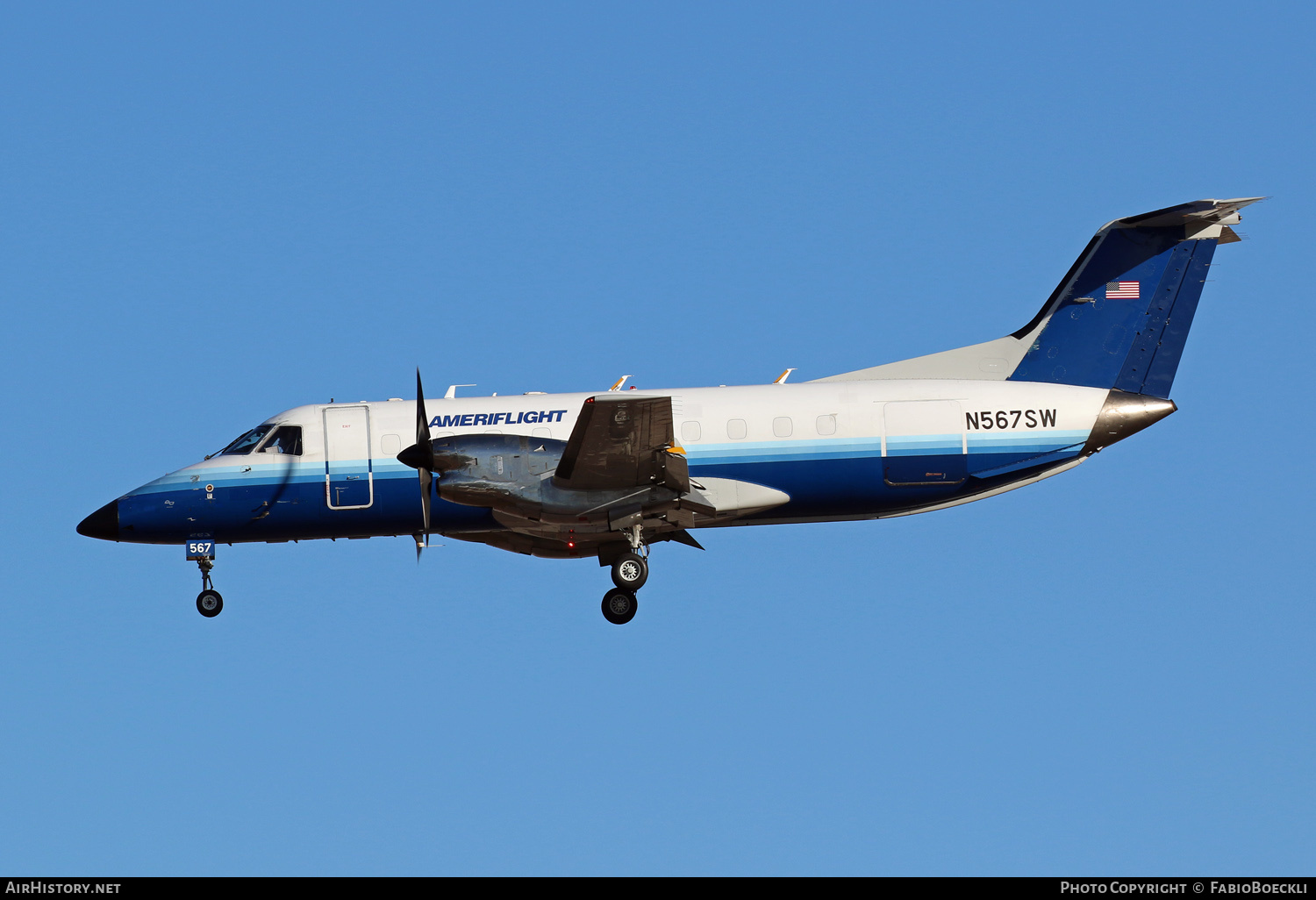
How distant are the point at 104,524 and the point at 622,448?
31.1 ft

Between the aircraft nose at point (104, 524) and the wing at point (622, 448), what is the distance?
8.07m

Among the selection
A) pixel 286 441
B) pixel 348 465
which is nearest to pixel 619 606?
pixel 348 465

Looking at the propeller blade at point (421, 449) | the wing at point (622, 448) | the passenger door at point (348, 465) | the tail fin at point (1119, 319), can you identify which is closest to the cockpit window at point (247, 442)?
the passenger door at point (348, 465)

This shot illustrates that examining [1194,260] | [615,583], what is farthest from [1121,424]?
[615,583]

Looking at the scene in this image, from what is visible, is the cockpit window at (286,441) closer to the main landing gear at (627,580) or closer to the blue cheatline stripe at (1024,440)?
the main landing gear at (627,580)

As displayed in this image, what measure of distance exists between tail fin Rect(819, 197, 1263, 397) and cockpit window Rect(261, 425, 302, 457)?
9.36 meters

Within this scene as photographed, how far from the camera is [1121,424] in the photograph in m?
24.6

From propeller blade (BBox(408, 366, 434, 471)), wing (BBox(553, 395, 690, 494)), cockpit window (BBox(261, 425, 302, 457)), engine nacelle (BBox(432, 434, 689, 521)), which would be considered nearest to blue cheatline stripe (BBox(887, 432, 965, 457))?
wing (BBox(553, 395, 690, 494))

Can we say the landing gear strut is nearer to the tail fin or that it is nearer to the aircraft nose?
the aircraft nose

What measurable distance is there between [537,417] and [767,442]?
3.94 metres

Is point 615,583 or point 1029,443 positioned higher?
point 1029,443
